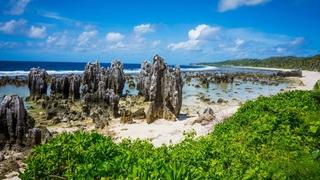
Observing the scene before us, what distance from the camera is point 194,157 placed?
10.3m

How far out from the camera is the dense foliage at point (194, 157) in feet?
26.2

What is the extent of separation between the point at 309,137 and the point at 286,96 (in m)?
8.36

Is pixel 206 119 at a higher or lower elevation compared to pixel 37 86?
lower

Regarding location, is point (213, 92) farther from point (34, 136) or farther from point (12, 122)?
point (34, 136)

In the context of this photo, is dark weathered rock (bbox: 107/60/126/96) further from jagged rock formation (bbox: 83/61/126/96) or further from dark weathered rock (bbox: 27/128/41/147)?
dark weathered rock (bbox: 27/128/41/147)

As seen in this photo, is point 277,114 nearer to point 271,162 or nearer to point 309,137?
point 309,137

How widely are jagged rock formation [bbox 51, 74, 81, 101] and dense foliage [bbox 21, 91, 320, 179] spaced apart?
29.7m

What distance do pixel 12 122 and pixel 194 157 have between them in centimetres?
1321

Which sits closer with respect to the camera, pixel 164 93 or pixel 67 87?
pixel 164 93

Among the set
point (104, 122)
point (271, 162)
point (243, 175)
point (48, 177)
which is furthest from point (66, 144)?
point (104, 122)

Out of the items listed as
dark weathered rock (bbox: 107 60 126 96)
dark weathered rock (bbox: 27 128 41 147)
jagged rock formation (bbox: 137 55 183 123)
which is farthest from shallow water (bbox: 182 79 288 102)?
dark weathered rock (bbox: 27 128 41 147)

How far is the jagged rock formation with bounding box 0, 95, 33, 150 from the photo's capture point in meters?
20.5

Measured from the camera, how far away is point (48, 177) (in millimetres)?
9391

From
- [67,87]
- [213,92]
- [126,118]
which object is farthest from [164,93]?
[213,92]
